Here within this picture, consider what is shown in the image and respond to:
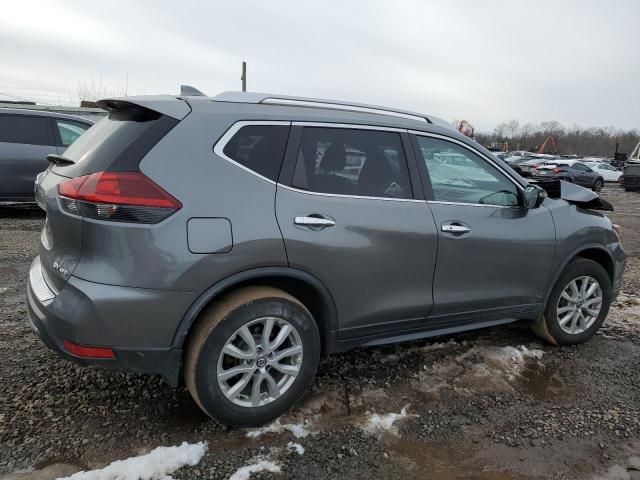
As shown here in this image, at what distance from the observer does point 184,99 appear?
8.79 feet

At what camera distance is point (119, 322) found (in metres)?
2.34

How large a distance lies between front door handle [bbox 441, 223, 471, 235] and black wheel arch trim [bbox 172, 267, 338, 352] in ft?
2.93

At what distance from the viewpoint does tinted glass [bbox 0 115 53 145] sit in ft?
26.0

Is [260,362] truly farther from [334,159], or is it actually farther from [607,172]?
[607,172]

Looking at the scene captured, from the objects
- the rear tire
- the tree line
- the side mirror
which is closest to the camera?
the side mirror

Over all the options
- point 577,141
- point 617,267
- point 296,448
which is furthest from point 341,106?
point 577,141

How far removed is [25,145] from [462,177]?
736cm

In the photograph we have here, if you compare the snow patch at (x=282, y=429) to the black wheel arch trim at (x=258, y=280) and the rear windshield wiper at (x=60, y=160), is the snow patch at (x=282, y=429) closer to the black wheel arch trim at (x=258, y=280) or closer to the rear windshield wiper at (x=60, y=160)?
the black wheel arch trim at (x=258, y=280)

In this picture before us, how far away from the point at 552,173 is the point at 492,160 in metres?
24.1

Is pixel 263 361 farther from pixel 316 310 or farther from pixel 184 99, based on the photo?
pixel 184 99

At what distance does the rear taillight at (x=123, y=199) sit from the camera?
7.59ft

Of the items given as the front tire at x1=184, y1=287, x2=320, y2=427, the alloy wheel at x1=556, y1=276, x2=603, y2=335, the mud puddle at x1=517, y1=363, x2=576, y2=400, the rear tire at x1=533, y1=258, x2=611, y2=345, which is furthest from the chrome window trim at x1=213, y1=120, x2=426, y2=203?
the alloy wheel at x1=556, y1=276, x2=603, y2=335

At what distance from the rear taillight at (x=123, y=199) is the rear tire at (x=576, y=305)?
2999mm

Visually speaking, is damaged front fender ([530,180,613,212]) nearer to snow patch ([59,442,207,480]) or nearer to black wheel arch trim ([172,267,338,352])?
black wheel arch trim ([172,267,338,352])
